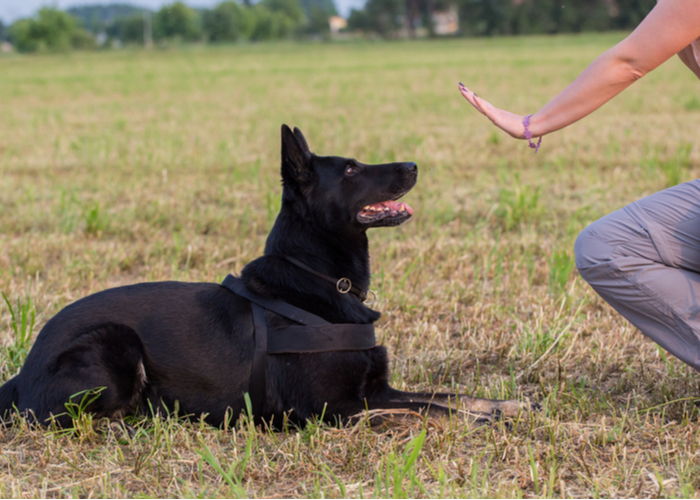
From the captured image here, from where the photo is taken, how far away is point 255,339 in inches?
111

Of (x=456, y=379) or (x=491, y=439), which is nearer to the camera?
(x=491, y=439)

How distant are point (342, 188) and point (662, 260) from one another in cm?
134

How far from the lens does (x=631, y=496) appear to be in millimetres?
2297

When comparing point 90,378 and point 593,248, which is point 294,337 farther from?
point 593,248

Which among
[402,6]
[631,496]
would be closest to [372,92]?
[631,496]

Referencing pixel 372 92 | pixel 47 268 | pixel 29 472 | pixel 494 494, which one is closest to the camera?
pixel 494 494

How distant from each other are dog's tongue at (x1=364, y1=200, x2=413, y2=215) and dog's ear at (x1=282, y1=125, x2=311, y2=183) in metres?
0.32

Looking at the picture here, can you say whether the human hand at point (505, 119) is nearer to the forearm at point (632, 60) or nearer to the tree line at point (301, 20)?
the forearm at point (632, 60)

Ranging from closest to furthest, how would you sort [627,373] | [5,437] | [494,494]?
1. [494,494]
2. [5,437]
3. [627,373]

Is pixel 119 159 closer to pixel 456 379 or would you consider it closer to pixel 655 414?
pixel 456 379

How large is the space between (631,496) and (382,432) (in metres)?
0.96

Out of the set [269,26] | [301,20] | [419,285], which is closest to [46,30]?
[269,26]

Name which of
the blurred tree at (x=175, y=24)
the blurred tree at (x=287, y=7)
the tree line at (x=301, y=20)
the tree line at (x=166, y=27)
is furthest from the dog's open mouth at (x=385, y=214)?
the blurred tree at (x=287, y=7)

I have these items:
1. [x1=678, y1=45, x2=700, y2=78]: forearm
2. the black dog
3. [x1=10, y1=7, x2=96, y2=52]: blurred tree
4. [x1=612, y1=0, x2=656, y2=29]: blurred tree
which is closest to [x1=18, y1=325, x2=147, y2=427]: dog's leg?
the black dog
